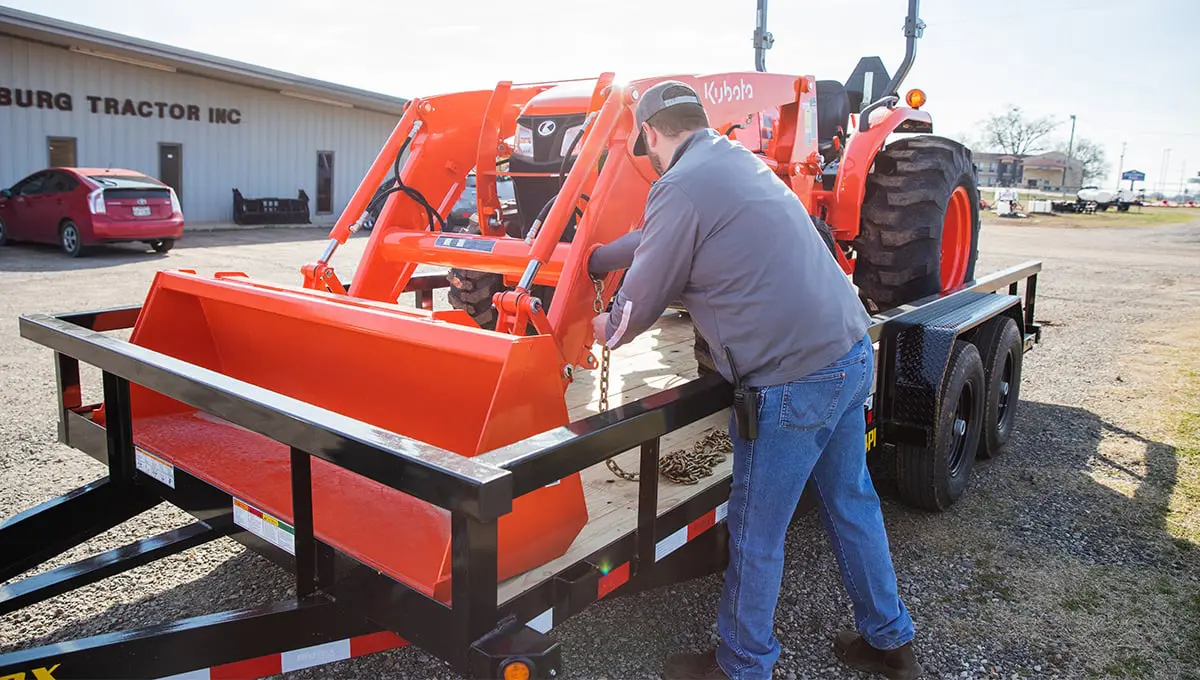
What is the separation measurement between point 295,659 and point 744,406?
1.32m

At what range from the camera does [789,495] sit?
8.42 feet

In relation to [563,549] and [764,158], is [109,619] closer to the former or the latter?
[563,549]

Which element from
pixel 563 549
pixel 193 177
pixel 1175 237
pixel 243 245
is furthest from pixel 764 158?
pixel 1175 237

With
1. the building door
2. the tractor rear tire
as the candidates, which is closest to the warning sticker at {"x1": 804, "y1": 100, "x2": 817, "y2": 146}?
the tractor rear tire

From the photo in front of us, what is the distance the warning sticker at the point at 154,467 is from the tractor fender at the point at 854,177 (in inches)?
145

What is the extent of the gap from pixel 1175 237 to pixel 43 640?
3310 centimetres

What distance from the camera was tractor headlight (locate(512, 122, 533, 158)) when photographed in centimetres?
426

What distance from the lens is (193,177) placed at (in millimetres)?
19781

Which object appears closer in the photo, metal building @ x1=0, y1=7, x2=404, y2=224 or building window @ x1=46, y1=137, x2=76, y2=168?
metal building @ x1=0, y1=7, x2=404, y2=224

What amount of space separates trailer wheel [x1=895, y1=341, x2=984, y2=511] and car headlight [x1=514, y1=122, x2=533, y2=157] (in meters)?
2.15

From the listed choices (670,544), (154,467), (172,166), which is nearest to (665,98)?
(670,544)

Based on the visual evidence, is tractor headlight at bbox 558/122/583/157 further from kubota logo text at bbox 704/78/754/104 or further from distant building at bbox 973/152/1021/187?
distant building at bbox 973/152/1021/187

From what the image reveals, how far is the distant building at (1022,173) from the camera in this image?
8669 centimetres

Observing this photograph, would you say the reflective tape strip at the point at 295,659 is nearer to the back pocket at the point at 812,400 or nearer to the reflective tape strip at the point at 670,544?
the reflective tape strip at the point at 670,544
